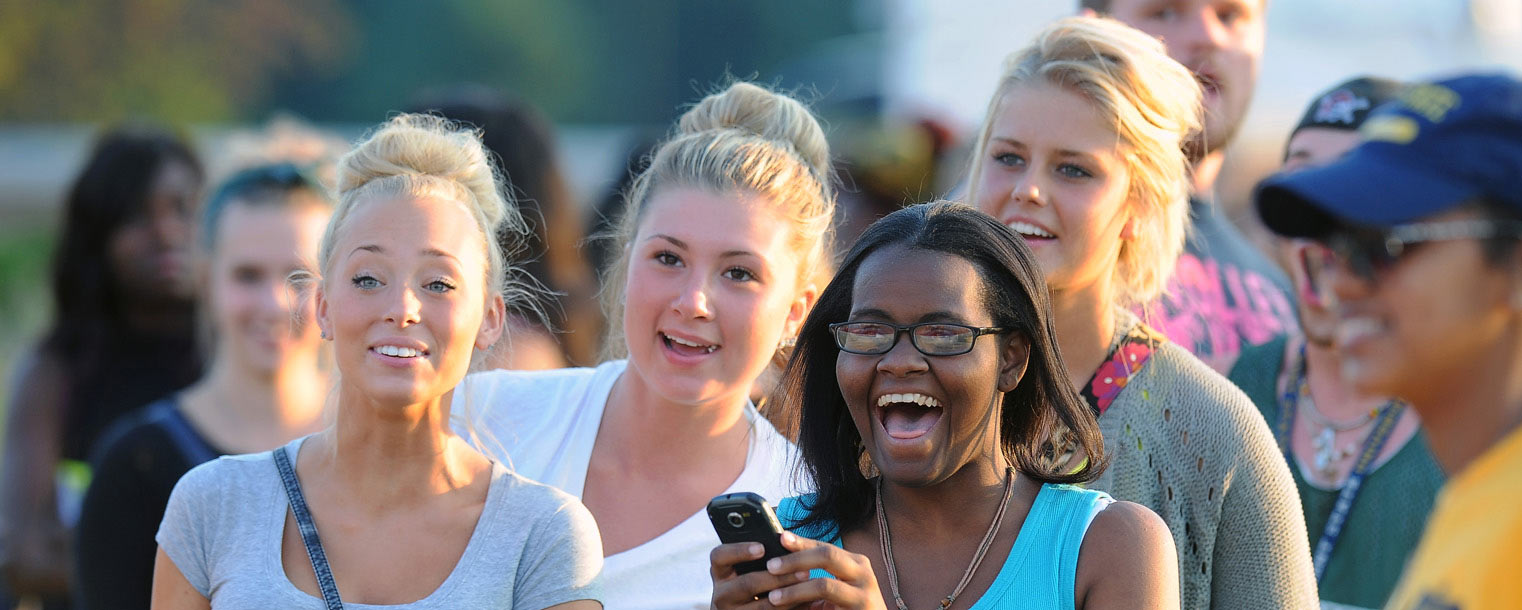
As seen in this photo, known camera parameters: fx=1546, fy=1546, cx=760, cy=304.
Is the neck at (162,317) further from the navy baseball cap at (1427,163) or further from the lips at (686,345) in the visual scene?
the navy baseball cap at (1427,163)

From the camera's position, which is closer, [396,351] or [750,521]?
[750,521]

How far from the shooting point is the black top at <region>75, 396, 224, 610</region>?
3.69m

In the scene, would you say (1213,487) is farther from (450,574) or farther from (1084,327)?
(450,574)

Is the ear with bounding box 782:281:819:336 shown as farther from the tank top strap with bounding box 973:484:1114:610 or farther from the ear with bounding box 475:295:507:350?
the tank top strap with bounding box 973:484:1114:610

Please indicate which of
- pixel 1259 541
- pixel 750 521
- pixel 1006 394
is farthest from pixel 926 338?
pixel 1259 541

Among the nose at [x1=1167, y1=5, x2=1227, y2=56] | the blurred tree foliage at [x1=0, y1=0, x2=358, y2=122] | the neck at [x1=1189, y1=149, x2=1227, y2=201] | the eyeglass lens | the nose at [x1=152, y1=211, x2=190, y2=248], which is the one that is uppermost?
the blurred tree foliage at [x1=0, y1=0, x2=358, y2=122]

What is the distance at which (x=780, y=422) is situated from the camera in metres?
3.44

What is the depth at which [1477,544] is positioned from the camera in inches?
67.6

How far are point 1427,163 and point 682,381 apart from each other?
1651 millimetres

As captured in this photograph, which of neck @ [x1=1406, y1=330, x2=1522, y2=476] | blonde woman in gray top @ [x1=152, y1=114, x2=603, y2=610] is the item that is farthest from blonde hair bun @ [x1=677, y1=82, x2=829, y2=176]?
neck @ [x1=1406, y1=330, x2=1522, y2=476]

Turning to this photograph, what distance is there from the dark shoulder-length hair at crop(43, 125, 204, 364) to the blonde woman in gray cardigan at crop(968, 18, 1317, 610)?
3.37 meters

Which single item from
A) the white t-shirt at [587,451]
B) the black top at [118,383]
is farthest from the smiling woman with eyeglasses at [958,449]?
the black top at [118,383]

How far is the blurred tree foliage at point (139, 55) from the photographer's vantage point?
1991 centimetres

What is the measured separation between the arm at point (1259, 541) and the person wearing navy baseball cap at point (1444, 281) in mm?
1014
